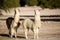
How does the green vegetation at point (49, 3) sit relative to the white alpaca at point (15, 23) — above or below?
below

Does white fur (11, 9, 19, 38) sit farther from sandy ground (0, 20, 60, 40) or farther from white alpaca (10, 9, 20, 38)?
sandy ground (0, 20, 60, 40)

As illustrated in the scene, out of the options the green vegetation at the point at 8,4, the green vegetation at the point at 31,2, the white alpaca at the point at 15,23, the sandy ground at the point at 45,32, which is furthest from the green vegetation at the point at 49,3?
the white alpaca at the point at 15,23

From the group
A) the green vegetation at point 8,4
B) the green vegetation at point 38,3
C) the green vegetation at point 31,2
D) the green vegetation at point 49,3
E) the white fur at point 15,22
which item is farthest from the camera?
the green vegetation at point 31,2

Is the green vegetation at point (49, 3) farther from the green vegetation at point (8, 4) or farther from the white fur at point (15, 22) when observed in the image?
the white fur at point (15, 22)

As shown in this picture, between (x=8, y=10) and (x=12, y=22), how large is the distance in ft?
45.3

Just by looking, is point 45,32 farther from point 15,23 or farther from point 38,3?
point 38,3

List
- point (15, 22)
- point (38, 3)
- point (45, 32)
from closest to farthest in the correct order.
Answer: point (15, 22), point (45, 32), point (38, 3)

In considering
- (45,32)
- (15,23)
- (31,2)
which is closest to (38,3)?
(31,2)

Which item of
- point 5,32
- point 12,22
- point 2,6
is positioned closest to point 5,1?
point 2,6

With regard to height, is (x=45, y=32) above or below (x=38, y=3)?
above

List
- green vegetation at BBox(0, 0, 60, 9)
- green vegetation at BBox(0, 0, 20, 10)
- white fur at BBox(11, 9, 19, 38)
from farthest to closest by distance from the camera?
green vegetation at BBox(0, 0, 60, 9) → green vegetation at BBox(0, 0, 20, 10) → white fur at BBox(11, 9, 19, 38)

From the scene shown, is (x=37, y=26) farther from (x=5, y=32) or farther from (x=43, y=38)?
(x=5, y=32)

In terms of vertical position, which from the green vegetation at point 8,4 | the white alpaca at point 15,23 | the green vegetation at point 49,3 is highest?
the white alpaca at point 15,23

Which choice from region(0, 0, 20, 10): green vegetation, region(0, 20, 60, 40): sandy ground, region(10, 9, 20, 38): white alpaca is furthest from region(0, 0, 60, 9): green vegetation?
region(10, 9, 20, 38): white alpaca
